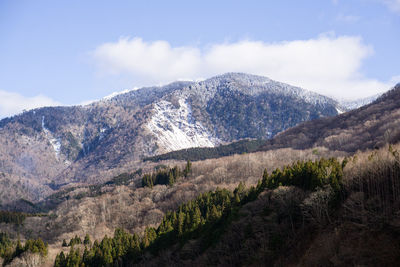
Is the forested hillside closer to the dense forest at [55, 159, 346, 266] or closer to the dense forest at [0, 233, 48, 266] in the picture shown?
the dense forest at [55, 159, 346, 266]

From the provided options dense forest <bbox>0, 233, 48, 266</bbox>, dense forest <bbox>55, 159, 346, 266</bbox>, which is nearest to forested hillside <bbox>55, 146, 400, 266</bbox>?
dense forest <bbox>55, 159, 346, 266</bbox>

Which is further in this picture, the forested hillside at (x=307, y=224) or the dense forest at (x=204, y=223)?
the dense forest at (x=204, y=223)

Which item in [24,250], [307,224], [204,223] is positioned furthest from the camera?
[24,250]

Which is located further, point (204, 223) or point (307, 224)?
point (204, 223)

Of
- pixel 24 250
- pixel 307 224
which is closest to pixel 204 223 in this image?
pixel 307 224

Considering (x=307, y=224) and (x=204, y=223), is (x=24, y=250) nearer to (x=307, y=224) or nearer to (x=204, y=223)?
(x=204, y=223)

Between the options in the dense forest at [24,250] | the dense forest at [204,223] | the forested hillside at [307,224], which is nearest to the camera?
the forested hillside at [307,224]

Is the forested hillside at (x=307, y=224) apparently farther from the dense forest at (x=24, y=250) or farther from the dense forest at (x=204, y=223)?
the dense forest at (x=24, y=250)

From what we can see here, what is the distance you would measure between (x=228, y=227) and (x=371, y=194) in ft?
110

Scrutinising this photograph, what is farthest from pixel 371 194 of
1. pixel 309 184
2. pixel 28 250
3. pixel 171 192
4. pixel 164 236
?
pixel 171 192

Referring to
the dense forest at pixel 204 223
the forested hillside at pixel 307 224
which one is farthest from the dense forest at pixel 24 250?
the forested hillside at pixel 307 224

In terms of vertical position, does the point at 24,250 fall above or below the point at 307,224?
below

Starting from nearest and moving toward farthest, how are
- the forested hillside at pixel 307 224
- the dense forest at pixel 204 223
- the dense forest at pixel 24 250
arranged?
the forested hillside at pixel 307 224
the dense forest at pixel 204 223
the dense forest at pixel 24 250

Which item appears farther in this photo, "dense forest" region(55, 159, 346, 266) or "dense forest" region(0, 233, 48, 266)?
"dense forest" region(0, 233, 48, 266)
